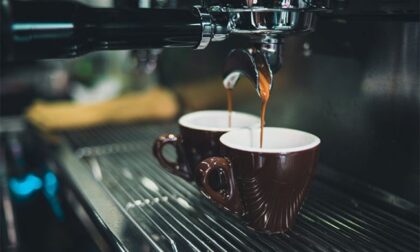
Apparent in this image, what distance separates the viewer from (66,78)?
1.29 metres

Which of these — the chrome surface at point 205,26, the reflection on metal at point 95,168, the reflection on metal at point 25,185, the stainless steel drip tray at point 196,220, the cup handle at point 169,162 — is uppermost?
the chrome surface at point 205,26

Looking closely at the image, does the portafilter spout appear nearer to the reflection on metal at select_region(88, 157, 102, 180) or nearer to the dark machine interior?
the dark machine interior

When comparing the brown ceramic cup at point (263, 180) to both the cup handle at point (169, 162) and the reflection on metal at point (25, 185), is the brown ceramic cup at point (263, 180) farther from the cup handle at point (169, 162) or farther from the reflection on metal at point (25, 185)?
the reflection on metal at point (25, 185)

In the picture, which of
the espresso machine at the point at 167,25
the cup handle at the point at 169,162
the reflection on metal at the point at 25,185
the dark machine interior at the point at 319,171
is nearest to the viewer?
the espresso machine at the point at 167,25

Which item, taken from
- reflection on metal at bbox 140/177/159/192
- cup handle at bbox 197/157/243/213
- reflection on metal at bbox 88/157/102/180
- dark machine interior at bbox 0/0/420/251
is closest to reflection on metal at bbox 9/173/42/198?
dark machine interior at bbox 0/0/420/251

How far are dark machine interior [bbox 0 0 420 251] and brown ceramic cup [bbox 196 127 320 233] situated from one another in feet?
0.07

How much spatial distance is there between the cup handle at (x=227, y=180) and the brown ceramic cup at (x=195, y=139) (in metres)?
0.08

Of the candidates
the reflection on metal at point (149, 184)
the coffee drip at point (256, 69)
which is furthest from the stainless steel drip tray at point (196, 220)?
the coffee drip at point (256, 69)

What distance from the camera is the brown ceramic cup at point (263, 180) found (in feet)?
1.37

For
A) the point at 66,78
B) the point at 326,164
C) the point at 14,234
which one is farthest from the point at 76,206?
the point at 66,78

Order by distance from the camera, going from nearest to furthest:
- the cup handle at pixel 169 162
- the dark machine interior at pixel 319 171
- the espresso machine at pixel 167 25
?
the espresso machine at pixel 167 25 → the dark machine interior at pixel 319 171 → the cup handle at pixel 169 162

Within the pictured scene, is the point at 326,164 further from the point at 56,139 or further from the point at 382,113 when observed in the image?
the point at 56,139

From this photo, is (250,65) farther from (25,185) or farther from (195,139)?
(25,185)

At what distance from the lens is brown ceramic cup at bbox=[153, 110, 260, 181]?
524 millimetres
